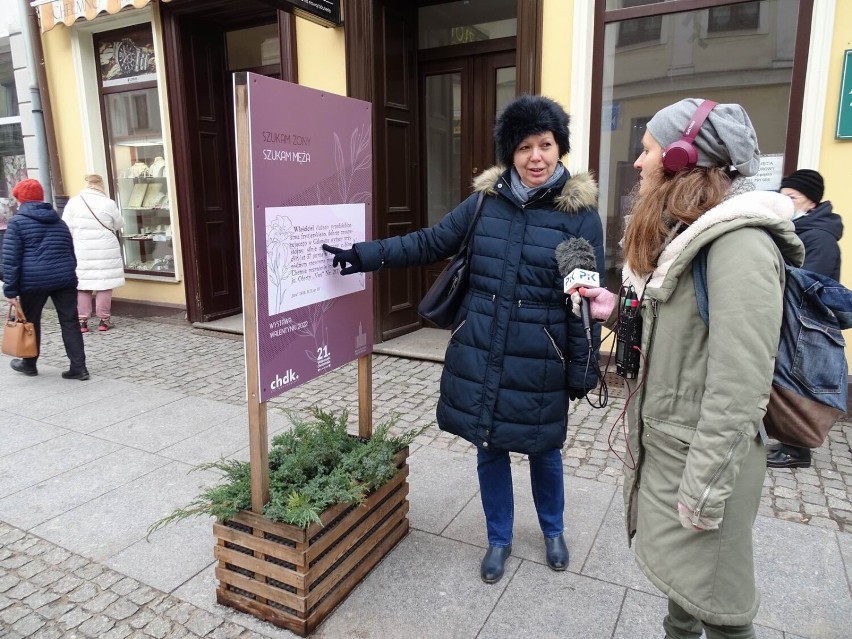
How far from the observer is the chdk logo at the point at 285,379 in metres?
2.44

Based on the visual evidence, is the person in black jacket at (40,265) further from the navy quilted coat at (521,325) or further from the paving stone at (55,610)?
the navy quilted coat at (521,325)

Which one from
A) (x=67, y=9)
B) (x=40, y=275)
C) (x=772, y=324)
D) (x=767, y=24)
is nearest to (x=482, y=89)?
(x=767, y=24)

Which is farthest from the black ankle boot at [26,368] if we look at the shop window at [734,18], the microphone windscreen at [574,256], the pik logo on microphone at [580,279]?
the shop window at [734,18]

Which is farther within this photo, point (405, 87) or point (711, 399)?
point (405, 87)

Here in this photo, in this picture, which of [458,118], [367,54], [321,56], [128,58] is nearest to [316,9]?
[367,54]

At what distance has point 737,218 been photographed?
1530mm

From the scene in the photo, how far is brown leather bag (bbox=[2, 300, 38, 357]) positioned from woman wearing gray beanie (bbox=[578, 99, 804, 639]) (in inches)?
217

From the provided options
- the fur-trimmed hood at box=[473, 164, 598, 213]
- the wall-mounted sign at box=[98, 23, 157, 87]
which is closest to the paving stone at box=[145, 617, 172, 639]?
the fur-trimmed hood at box=[473, 164, 598, 213]

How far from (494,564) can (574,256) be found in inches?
56.6

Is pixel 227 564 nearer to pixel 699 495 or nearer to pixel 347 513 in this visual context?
pixel 347 513

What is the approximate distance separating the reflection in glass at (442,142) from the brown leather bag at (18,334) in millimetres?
4109

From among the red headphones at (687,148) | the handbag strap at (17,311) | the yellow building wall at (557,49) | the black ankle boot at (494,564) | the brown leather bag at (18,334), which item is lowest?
the black ankle boot at (494,564)

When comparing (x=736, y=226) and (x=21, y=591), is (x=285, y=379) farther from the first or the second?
(x=736, y=226)

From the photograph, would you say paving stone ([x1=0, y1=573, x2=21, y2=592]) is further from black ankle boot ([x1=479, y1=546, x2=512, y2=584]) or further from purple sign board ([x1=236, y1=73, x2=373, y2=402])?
black ankle boot ([x1=479, y1=546, x2=512, y2=584])
